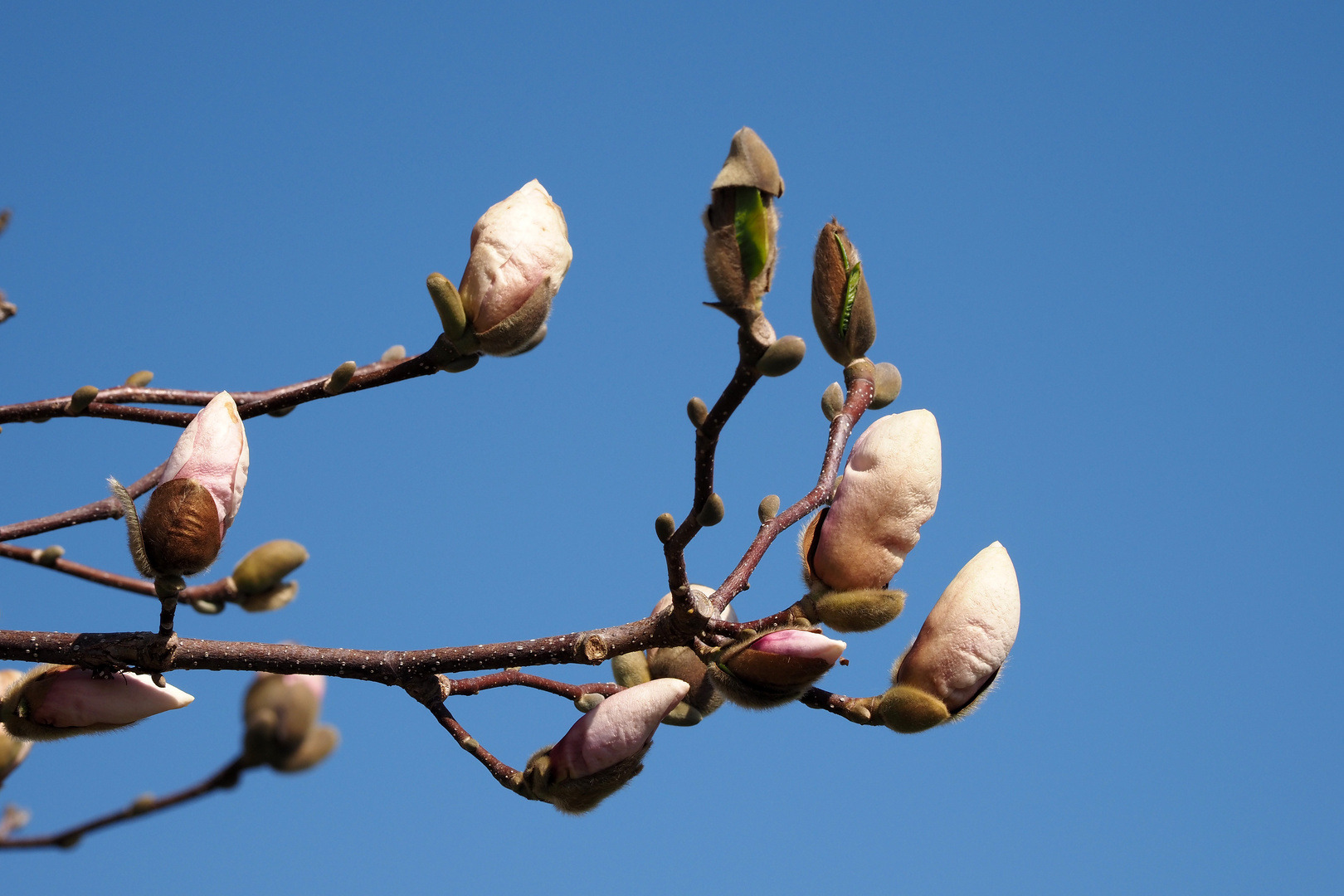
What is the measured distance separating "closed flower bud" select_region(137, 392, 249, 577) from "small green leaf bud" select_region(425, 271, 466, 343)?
1.21 ft

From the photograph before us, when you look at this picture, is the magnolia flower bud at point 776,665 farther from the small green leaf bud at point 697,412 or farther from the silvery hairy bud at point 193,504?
the silvery hairy bud at point 193,504

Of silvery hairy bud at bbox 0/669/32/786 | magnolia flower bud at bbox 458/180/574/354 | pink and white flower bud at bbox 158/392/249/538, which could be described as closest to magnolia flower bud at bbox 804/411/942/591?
magnolia flower bud at bbox 458/180/574/354

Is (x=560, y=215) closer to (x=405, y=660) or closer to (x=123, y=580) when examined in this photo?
(x=405, y=660)

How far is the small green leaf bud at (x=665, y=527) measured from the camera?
1.21 meters

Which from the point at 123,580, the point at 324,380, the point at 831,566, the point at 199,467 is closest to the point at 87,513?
the point at 123,580

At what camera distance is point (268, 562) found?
2121 millimetres

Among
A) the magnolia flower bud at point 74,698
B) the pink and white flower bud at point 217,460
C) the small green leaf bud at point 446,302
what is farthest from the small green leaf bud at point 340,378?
the magnolia flower bud at point 74,698

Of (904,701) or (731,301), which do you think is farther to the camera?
(904,701)

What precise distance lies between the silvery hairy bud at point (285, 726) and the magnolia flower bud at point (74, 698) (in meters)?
0.65

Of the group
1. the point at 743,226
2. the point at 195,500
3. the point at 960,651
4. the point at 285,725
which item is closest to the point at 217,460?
the point at 195,500

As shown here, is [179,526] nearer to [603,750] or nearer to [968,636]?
[603,750]

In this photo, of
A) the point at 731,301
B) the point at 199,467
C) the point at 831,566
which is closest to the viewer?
the point at 731,301

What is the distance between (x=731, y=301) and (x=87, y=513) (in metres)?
1.35

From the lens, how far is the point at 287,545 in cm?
212
